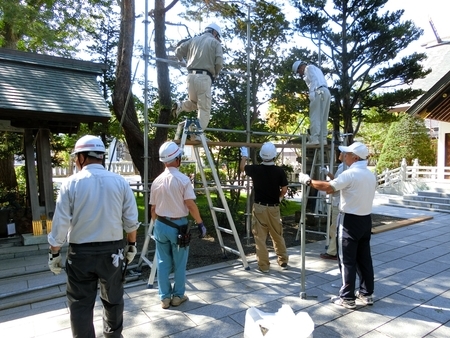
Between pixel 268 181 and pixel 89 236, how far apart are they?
97.4 inches

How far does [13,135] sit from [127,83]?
16.0ft

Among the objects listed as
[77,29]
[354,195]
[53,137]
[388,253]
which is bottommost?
[388,253]

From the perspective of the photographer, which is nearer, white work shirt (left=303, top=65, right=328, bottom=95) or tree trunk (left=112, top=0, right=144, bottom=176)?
white work shirt (left=303, top=65, right=328, bottom=95)

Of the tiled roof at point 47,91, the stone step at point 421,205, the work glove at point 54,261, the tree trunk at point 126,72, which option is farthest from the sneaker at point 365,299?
the stone step at point 421,205

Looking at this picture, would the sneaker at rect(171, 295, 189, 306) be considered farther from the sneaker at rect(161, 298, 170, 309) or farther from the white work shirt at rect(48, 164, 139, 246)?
the white work shirt at rect(48, 164, 139, 246)

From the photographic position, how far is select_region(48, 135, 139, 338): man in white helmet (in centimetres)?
237

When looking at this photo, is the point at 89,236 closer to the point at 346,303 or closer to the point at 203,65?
the point at 346,303

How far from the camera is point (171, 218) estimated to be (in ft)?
10.7

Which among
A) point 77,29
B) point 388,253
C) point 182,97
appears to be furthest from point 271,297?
point 77,29

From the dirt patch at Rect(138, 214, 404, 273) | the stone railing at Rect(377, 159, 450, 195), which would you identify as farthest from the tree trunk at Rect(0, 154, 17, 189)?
the stone railing at Rect(377, 159, 450, 195)

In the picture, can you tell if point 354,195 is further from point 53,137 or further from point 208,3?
point 53,137

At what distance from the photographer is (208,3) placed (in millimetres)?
7590

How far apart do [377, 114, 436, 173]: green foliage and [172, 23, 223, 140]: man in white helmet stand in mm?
13802

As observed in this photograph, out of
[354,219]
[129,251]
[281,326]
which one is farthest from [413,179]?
[129,251]
